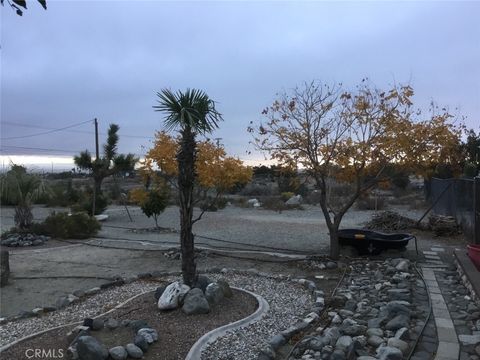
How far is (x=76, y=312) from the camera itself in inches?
265

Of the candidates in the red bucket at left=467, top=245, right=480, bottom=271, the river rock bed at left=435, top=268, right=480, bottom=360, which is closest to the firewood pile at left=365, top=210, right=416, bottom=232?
the river rock bed at left=435, top=268, right=480, bottom=360

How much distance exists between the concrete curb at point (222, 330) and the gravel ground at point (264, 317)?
0.19 ft

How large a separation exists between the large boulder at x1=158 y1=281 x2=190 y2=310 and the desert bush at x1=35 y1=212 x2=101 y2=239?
9592mm

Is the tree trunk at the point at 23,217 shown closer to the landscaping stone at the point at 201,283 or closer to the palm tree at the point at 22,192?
the palm tree at the point at 22,192

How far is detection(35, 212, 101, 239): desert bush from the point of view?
14.8m

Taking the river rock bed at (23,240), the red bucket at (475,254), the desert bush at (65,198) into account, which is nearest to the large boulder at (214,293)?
the red bucket at (475,254)

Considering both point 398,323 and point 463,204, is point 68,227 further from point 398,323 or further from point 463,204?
point 463,204

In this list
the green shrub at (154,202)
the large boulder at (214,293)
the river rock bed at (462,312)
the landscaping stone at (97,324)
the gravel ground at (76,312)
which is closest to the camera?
the river rock bed at (462,312)

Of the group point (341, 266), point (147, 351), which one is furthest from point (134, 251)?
point (147, 351)

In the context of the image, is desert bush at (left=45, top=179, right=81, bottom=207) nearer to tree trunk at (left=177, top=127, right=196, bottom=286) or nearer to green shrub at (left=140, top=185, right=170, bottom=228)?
green shrub at (left=140, top=185, right=170, bottom=228)

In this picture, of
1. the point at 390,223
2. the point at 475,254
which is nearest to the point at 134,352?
the point at 475,254

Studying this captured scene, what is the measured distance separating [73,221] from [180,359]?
36.9ft

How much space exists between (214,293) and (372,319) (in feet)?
6.80

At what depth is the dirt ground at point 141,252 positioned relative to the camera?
8.69 meters
